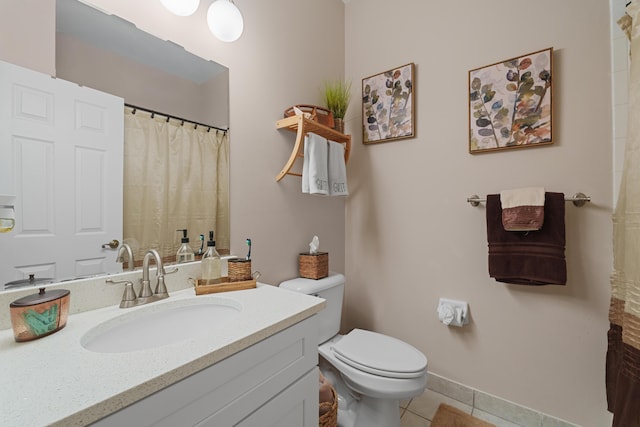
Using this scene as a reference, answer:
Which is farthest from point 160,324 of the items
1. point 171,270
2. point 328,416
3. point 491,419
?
point 491,419

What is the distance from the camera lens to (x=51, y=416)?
1.34 feet

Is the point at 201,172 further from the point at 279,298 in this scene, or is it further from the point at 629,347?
the point at 629,347

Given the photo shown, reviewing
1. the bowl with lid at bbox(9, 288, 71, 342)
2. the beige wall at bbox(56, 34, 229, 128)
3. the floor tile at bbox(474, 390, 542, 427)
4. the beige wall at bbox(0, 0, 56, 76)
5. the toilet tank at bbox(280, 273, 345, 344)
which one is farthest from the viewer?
the toilet tank at bbox(280, 273, 345, 344)

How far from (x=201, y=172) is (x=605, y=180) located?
5.96 feet

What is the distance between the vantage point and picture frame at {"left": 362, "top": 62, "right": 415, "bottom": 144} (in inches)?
66.9

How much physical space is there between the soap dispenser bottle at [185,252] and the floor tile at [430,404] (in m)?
1.43

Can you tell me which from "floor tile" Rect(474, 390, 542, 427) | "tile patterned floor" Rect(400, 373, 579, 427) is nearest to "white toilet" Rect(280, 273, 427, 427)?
"tile patterned floor" Rect(400, 373, 579, 427)

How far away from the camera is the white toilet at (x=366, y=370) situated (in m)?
1.14

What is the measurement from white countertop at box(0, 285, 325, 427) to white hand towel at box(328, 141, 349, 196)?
0.91m

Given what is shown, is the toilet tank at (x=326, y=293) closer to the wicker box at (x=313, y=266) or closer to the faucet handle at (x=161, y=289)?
the wicker box at (x=313, y=266)

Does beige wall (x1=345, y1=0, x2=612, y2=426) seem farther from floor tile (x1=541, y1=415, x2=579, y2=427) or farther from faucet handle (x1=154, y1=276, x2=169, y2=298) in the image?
faucet handle (x1=154, y1=276, x2=169, y2=298)

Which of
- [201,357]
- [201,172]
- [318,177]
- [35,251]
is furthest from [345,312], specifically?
[35,251]

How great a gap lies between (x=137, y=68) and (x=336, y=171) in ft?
3.38

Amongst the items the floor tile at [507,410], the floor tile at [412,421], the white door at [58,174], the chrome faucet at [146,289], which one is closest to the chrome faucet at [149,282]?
the chrome faucet at [146,289]
